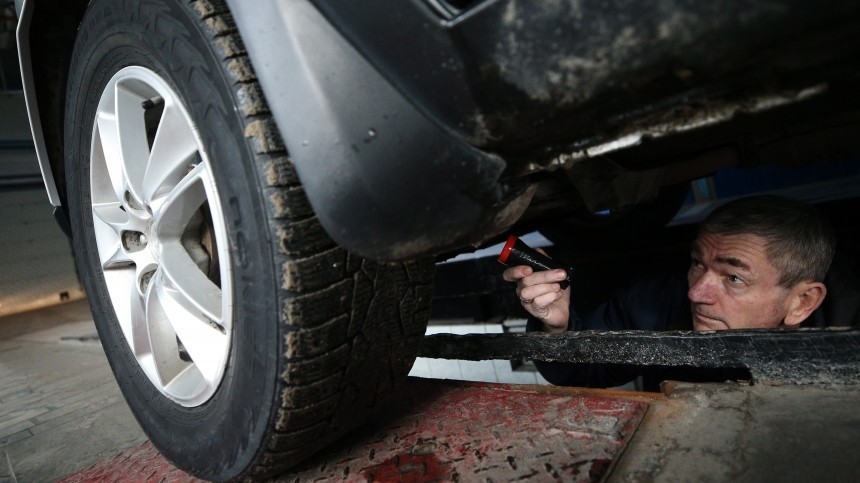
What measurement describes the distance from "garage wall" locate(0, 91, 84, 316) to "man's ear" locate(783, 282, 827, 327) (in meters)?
10.5

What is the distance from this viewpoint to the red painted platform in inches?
36.5

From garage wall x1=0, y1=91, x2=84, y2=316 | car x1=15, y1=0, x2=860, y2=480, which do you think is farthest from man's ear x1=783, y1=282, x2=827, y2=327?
garage wall x1=0, y1=91, x2=84, y2=316

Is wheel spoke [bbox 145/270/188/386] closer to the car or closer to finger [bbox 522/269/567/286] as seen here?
the car

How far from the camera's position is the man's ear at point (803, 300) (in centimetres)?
147

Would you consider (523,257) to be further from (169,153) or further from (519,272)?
(169,153)

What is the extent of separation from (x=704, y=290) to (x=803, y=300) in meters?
0.29

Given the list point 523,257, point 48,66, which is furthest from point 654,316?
point 48,66

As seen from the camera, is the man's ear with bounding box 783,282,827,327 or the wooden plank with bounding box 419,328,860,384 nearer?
the wooden plank with bounding box 419,328,860,384

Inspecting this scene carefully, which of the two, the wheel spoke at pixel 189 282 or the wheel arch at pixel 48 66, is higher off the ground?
the wheel arch at pixel 48 66

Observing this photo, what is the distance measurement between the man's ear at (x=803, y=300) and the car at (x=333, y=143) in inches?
18.8

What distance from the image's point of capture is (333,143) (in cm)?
65

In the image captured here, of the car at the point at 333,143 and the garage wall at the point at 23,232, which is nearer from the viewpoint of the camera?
the car at the point at 333,143

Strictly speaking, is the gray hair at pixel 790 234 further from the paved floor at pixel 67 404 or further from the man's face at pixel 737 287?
the paved floor at pixel 67 404

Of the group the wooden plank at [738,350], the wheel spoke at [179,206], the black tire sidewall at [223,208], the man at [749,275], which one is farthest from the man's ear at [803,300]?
the wheel spoke at [179,206]
